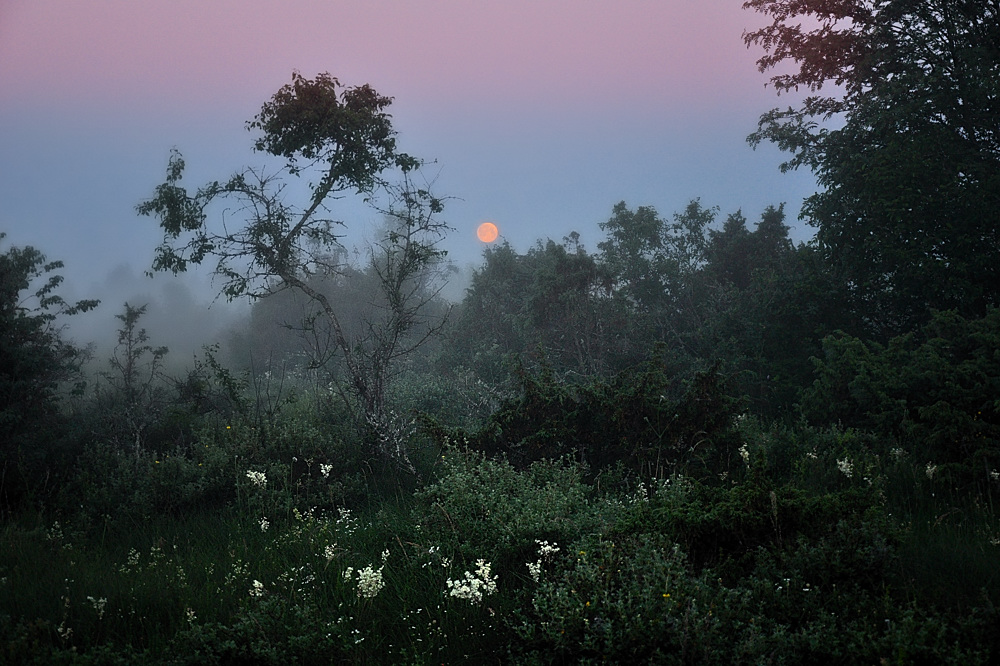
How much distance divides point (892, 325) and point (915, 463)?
6999 mm

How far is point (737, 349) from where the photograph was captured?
43.4ft

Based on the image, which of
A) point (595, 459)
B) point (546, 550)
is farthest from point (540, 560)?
point (595, 459)

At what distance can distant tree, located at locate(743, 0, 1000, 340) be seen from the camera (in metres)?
10.9

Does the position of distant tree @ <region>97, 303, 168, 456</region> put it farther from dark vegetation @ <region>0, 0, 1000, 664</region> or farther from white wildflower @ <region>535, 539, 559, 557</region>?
white wildflower @ <region>535, 539, 559, 557</region>

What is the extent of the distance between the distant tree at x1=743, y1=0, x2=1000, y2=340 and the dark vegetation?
0.18 feet

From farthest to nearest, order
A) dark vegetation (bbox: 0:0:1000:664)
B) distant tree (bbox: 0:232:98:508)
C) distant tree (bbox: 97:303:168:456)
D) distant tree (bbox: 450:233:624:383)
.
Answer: distant tree (bbox: 450:233:624:383), distant tree (bbox: 97:303:168:456), distant tree (bbox: 0:232:98:508), dark vegetation (bbox: 0:0:1000:664)

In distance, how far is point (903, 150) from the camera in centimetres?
1144

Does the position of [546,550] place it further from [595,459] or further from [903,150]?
[903,150]

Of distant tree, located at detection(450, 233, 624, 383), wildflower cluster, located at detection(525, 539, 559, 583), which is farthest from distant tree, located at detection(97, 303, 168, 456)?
distant tree, located at detection(450, 233, 624, 383)

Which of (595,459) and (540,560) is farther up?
(595,459)

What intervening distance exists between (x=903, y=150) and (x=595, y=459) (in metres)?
8.83

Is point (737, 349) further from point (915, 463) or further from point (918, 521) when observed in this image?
point (918, 521)

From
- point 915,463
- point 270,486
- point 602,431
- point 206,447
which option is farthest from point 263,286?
point 915,463

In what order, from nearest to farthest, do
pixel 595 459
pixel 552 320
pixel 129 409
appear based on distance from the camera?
pixel 595 459
pixel 129 409
pixel 552 320
